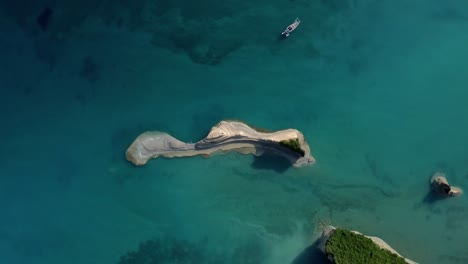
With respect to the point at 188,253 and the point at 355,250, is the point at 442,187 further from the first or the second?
the point at 188,253

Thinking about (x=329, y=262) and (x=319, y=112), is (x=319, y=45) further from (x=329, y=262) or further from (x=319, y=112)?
(x=329, y=262)

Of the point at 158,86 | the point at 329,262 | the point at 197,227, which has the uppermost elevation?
the point at 158,86

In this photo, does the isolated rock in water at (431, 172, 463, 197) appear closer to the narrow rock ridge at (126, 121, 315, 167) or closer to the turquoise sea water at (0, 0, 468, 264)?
the turquoise sea water at (0, 0, 468, 264)

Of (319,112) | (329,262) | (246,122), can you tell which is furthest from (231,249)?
(319,112)

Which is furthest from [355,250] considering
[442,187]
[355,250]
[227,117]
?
[227,117]

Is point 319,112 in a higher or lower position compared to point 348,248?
higher

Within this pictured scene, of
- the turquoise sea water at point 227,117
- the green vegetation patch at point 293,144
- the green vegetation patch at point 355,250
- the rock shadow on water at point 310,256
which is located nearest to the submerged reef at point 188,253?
the turquoise sea water at point 227,117
